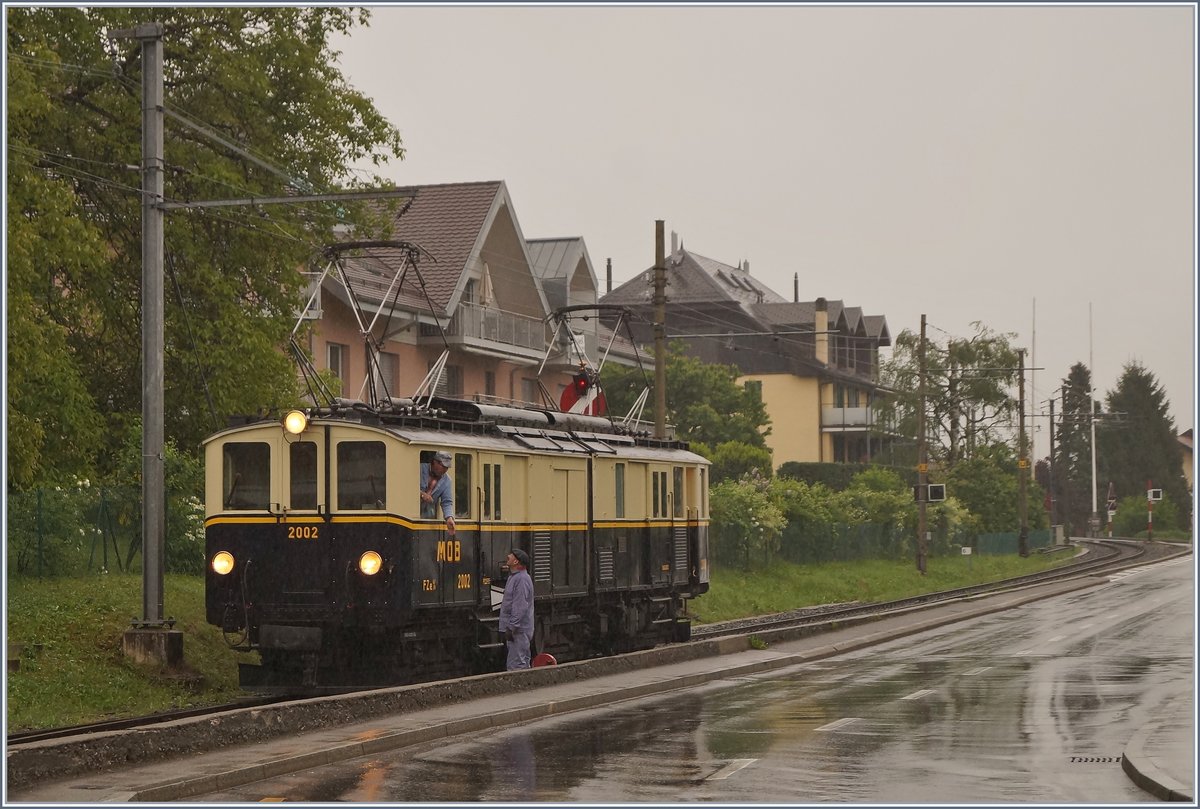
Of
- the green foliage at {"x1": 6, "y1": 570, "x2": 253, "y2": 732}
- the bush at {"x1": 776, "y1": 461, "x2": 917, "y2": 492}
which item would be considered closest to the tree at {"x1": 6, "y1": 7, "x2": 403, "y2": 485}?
the green foliage at {"x1": 6, "y1": 570, "x2": 253, "y2": 732}

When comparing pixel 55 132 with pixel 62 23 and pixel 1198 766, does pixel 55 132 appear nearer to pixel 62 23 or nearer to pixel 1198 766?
pixel 62 23

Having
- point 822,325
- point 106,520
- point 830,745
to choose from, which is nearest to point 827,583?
point 106,520

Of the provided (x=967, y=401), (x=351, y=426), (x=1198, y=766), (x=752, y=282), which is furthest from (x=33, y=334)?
(x=752, y=282)

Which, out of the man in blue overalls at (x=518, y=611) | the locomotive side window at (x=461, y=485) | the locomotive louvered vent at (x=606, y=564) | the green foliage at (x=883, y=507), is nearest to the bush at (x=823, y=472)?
the green foliage at (x=883, y=507)

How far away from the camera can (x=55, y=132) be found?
89.3 feet

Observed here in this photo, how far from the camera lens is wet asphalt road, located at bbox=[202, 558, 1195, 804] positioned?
42.1 ft

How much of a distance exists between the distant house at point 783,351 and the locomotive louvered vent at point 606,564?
Result: 208 ft

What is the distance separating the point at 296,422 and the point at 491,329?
92.9ft

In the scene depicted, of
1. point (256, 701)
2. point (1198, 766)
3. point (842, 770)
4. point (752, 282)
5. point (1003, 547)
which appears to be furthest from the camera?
point (752, 282)

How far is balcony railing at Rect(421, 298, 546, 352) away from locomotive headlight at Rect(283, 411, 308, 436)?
25.0 meters

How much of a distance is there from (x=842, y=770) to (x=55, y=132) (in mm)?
17826

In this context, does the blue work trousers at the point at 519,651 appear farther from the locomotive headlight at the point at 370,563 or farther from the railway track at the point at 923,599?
the railway track at the point at 923,599

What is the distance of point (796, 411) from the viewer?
93.9 meters

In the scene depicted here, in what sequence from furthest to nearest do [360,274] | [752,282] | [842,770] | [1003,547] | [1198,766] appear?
[752,282] < [1003,547] < [360,274] < [842,770] < [1198,766]
